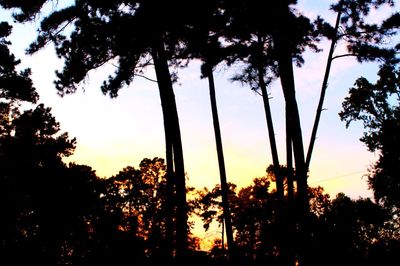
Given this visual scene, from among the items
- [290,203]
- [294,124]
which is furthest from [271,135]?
[290,203]

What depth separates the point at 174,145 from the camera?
11.9 meters

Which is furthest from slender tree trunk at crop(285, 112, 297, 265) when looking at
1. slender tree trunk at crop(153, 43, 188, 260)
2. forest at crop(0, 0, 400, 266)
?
slender tree trunk at crop(153, 43, 188, 260)

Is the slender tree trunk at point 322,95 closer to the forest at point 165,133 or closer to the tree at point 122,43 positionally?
the forest at point 165,133

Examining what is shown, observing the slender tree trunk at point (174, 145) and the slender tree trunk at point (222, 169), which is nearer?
the slender tree trunk at point (174, 145)

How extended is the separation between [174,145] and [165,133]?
2.98ft

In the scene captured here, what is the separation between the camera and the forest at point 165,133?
456 inches

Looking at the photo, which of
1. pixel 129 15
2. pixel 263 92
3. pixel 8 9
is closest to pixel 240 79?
pixel 263 92

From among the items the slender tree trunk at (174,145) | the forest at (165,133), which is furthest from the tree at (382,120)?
the slender tree trunk at (174,145)

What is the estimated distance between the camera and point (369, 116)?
68.2ft

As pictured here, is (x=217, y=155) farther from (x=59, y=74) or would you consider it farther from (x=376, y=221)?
(x=376, y=221)

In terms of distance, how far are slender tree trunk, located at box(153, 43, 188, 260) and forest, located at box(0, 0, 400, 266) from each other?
38mm

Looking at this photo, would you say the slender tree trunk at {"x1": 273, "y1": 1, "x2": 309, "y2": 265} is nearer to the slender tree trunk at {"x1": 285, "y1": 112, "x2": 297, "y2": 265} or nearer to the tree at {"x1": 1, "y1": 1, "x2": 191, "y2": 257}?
the slender tree trunk at {"x1": 285, "y1": 112, "x2": 297, "y2": 265}

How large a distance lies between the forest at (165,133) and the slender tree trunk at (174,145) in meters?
0.04

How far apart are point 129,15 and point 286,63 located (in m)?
5.56
